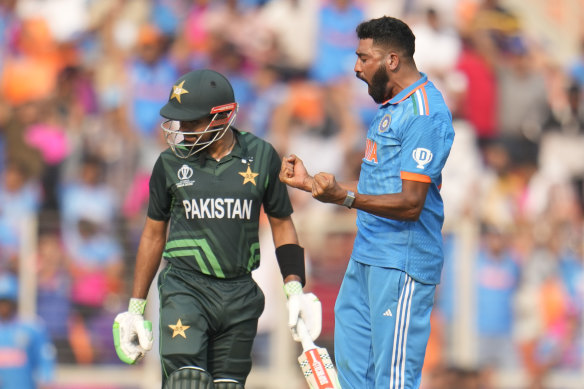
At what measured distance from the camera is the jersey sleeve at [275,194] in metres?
5.35

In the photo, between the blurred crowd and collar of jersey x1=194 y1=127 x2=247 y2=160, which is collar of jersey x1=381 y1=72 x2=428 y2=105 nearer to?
collar of jersey x1=194 y1=127 x2=247 y2=160

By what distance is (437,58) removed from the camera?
12.1m

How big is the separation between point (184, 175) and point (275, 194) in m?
0.50

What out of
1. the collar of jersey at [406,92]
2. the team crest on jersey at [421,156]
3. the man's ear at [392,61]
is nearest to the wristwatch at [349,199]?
the team crest on jersey at [421,156]

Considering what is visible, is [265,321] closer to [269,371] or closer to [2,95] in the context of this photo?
[269,371]

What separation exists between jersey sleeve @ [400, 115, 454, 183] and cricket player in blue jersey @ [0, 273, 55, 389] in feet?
21.5

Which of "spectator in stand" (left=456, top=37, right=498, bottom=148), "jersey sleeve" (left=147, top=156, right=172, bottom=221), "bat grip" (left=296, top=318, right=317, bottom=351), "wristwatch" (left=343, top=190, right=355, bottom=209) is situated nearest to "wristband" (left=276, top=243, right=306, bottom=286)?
"bat grip" (left=296, top=318, right=317, bottom=351)

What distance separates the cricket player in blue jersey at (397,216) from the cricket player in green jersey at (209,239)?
49 cm

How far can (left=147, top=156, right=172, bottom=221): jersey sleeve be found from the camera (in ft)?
17.3

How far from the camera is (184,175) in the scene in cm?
523

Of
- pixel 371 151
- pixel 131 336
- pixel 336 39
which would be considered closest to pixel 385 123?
pixel 371 151

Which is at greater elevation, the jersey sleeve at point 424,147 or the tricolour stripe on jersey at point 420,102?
the tricolour stripe on jersey at point 420,102

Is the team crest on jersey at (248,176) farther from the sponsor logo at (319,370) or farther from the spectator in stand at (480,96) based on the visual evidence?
the spectator in stand at (480,96)

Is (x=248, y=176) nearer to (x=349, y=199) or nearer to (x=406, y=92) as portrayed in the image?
(x=349, y=199)
